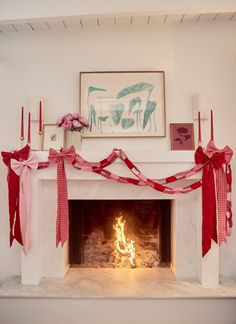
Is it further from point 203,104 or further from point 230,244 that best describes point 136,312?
point 203,104

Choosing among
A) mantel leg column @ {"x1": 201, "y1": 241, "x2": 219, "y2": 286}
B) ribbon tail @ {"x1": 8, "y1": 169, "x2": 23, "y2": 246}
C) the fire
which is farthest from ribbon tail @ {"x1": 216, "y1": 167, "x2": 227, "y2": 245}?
ribbon tail @ {"x1": 8, "y1": 169, "x2": 23, "y2": 246}

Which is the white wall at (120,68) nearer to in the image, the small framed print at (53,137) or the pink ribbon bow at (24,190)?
the small framed print at (53,137)

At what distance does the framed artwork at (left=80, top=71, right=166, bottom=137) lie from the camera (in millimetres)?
2633

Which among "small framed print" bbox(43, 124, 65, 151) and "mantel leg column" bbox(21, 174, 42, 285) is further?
"small framed print" bbox(43, 124, 65, 151)

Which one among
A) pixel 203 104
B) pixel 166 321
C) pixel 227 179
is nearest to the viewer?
pixel 166 321

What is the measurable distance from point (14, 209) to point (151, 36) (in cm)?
175

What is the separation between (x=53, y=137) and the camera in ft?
8.49

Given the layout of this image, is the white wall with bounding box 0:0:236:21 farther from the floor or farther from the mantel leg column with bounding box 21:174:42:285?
the floor

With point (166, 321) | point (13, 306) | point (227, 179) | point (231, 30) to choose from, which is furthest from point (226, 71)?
point (13, 306)

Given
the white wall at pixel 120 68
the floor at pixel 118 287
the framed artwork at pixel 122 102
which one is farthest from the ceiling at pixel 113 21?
the floor at pixel 118 287

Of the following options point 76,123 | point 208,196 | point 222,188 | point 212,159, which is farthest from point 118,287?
point 76,123

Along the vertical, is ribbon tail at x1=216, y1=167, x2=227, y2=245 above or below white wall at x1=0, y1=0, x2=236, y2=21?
below

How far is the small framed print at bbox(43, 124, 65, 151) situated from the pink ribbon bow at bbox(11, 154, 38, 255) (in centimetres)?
28

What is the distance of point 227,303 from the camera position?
7.09 ft
